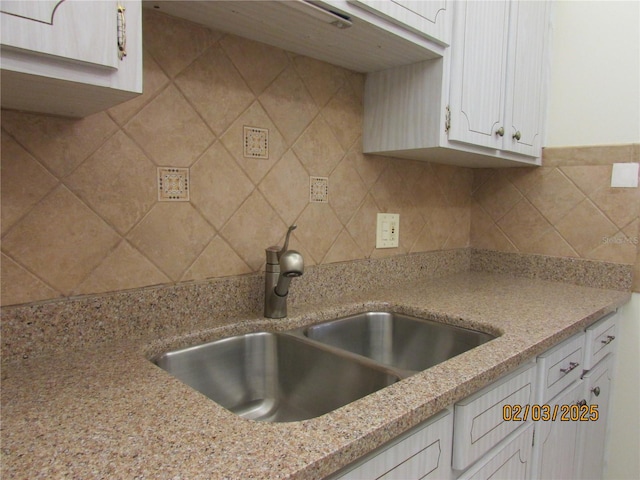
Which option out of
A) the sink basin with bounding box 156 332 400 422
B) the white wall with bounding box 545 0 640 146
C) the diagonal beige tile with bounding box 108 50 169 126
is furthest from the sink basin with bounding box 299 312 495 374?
the white wall with bounding box 545 0 640 146

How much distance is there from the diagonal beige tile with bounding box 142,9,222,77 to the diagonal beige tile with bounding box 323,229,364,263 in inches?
27.1

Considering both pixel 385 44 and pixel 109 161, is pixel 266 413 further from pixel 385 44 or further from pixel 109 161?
pixel 385 44

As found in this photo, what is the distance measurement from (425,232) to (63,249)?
132cm

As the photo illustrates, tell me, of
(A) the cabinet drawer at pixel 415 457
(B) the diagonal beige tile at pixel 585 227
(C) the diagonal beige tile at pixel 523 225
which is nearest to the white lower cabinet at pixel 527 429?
(A) the cabinet drawer at pixel 415 457

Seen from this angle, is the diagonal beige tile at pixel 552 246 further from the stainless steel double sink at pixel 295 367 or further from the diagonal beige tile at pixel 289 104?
the diagonal beige tile at pixel 289 104

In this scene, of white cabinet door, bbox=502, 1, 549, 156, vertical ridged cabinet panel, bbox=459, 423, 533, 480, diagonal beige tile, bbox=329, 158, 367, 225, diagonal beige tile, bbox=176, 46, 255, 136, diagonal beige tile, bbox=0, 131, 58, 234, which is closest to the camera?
diagonal beige tile, bbox=0, 131, 58, 234

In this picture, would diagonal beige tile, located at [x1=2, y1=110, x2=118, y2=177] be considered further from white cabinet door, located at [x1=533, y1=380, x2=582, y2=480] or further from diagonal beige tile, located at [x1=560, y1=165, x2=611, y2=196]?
diagonal beige tile, located at [x1=560, y1=165, x2=611, y2=196]

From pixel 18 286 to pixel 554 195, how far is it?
6.15 ft

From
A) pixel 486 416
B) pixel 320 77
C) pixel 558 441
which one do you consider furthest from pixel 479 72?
pixel 558 441

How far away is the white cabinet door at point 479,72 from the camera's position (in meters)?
1.26

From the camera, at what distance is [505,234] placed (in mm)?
1938

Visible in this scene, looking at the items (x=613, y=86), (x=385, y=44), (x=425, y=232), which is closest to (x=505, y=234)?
(x=425, y=232)

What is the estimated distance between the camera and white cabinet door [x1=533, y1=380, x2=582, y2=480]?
1119 millimetres

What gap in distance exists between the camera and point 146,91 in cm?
94
